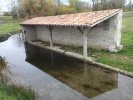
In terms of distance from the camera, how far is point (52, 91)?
31.9 ft

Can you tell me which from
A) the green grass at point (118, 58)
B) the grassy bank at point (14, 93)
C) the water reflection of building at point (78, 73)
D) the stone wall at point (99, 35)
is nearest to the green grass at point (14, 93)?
the grassy bank at point (14, 93)

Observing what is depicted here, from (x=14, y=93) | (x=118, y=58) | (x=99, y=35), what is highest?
(x=99, y=35)

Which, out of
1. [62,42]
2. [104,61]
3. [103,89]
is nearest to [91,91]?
[103,89]

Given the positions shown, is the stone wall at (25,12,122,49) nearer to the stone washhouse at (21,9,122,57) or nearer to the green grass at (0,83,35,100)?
the stone washhouse at (21,9,122,57)

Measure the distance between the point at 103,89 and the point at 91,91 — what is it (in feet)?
1.99

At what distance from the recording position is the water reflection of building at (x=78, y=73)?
10.0m

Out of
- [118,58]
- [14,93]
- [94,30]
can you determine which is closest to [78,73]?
[118,58]

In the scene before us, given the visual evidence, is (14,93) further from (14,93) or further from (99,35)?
(99,35)

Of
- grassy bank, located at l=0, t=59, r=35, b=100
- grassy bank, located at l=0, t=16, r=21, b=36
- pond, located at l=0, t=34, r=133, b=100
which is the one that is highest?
grassy bank, located at l=0, t=16, r=21, b=36

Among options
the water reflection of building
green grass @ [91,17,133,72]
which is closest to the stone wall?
green grass @ [91,17,133,72]

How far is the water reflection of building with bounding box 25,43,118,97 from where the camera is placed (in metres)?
10.0

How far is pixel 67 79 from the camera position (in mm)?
11414

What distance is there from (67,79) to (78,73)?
1.19 m

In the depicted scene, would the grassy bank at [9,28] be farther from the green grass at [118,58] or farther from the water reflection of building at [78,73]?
the green grass at [118,58]
